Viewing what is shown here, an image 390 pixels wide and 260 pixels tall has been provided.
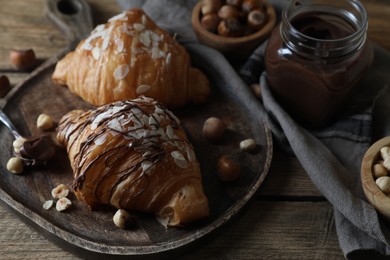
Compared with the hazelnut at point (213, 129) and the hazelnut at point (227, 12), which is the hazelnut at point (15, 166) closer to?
the hazelnut at point (213, 129)

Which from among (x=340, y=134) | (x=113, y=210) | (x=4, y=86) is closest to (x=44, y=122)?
(x=4, y=86)

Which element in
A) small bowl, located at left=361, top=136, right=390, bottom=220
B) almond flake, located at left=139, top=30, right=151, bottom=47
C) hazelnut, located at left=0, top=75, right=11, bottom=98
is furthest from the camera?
hazelnut, located at left=0, top=75, right=11, bottom=98

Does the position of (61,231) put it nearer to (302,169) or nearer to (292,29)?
(302,169)

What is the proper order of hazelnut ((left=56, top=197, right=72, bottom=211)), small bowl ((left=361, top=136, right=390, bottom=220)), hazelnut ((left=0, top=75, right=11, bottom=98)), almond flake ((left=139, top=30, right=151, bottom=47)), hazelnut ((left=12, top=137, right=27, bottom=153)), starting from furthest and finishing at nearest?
1. hazelnut ((left=0, top=75, right=11, bottom=98))
2. almond flake ((left=139, top=30, right=151, bottom=47))
3. hazelnut ((left=12, top=137, right=27, bottom=153))
4. hazelnut ((left=56, top=197, right=72, bottom=211))
5. small bowl ((left=361, top=136, right=390, bottom=220))

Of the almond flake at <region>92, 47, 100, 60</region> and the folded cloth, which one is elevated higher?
the almond flake at <region>92, 47, 100, 60</region>

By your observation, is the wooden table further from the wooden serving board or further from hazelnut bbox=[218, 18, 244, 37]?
hazelnut bbox=[218, 18, 244, 37]

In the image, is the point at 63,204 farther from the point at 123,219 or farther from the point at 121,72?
the point at 121,72

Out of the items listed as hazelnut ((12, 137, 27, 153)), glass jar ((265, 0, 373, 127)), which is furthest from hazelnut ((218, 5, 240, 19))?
hazelnut ((12, 137, 27, 153))

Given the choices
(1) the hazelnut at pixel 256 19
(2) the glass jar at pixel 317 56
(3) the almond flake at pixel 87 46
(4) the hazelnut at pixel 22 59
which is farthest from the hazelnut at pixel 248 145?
(4) the hazelnut at pixel 22 59
